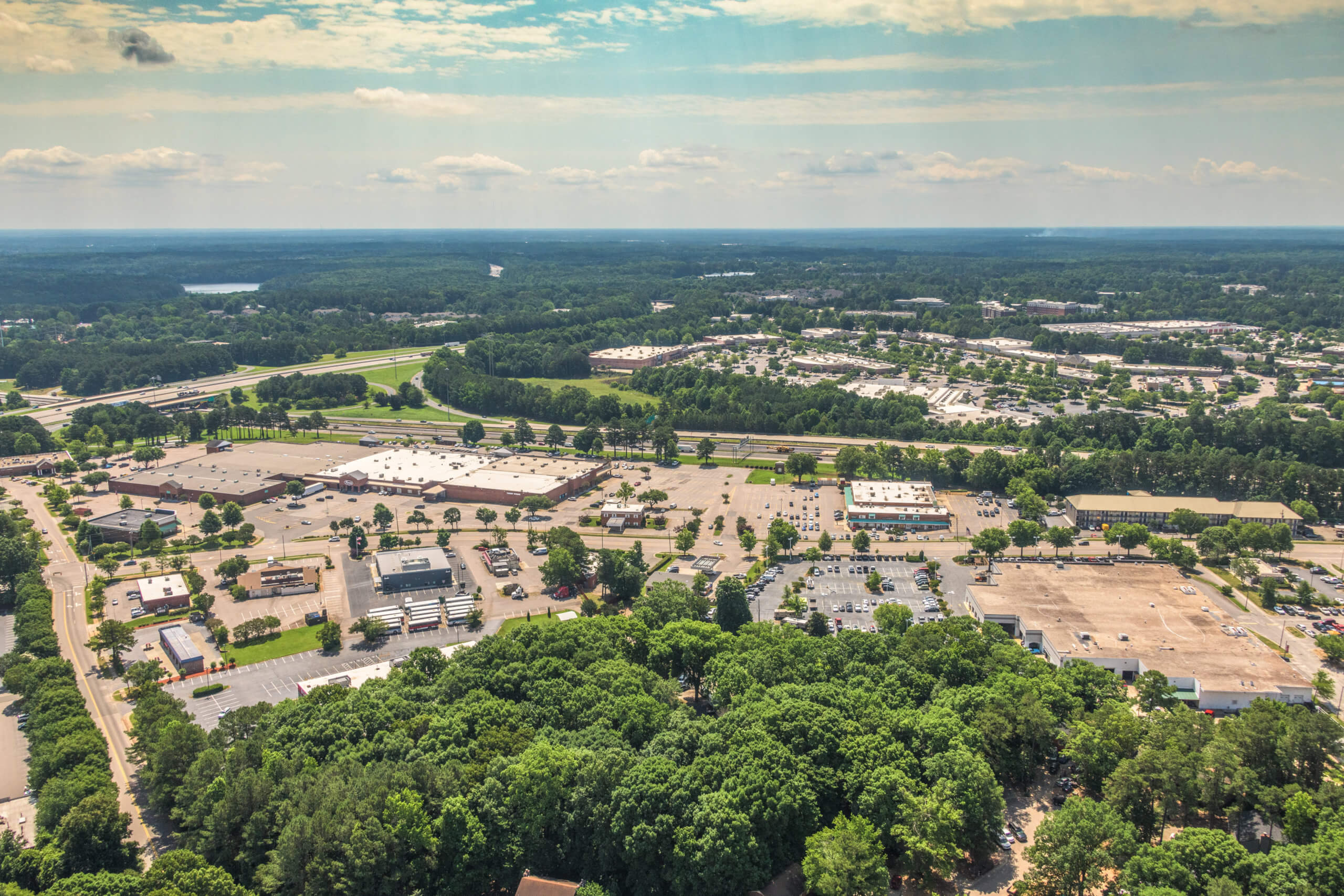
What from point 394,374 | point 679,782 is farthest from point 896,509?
point 394,374

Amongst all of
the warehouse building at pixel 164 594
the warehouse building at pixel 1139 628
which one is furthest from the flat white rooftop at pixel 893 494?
the warehouse building at pixel 164 594

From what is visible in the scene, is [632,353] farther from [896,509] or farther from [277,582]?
[277,582]

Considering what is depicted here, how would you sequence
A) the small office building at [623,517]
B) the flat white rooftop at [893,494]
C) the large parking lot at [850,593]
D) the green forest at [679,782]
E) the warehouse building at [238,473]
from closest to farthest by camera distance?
the green forest at [679,782], the large parking lot at [850,593], the small office building at [623,517], the flat white rooftop at [893,494], the warehouse building at [238,473]

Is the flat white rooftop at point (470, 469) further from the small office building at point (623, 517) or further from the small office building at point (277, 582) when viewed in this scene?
the small office building at point (277, 582)

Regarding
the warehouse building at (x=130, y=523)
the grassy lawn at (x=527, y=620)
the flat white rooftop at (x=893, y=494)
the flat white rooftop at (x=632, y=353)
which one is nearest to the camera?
the grassy lawn at (x=527, y=620)

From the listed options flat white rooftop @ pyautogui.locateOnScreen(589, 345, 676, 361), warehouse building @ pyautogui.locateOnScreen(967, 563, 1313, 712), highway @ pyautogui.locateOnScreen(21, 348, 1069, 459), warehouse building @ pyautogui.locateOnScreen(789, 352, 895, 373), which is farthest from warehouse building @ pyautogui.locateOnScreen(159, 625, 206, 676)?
warehouse building @ pyautogui.locateOnScreen(789, 352, 895, 373)

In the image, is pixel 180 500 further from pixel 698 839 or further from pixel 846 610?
pixel 698 839

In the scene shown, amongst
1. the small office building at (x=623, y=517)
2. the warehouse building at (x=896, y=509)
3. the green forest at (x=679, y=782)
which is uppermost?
the green forest at (x=679, y=782)
